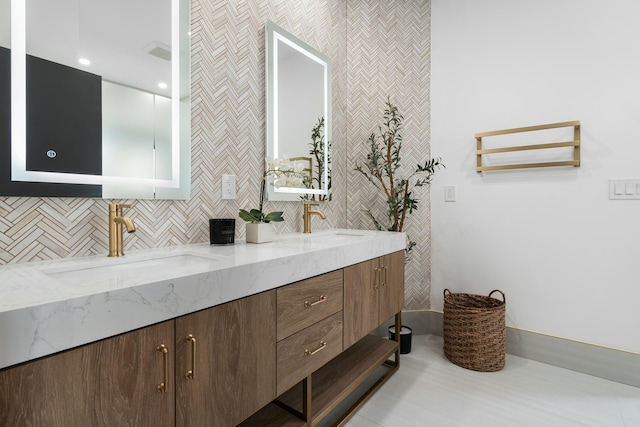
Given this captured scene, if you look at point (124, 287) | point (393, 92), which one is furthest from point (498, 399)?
point (393, 92)

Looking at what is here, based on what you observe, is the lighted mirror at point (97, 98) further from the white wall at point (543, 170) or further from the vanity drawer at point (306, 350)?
the white wall at point (543, 170)

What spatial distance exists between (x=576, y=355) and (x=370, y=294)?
1.51 meters

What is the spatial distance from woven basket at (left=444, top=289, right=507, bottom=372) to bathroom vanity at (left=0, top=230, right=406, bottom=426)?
902 mm

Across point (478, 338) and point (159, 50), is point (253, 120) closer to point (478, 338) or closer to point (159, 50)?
point (159, 50)

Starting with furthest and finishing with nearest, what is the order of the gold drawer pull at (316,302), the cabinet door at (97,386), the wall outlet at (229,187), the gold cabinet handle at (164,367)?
the wall outlet at (229,187)
the gold drawer pull at (316,302)
the gold cabinet handle at (164,367)
the cabinet door at (97,386)

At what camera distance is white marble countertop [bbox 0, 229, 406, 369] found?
1.92 ft

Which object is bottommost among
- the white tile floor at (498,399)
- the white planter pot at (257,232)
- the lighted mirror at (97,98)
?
the white tile floor at (498,399)

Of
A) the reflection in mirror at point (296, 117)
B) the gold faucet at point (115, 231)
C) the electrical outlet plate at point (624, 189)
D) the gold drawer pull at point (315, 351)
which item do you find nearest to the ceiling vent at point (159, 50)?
the reflection in mirror at point (296, 117)

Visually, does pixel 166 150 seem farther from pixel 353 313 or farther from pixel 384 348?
pixel 384 348

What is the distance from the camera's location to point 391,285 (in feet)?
6.18

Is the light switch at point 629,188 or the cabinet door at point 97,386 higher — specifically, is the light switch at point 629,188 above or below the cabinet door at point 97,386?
above

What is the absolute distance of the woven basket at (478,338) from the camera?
2008 mm

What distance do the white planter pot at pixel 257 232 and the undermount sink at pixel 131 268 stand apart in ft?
1.04

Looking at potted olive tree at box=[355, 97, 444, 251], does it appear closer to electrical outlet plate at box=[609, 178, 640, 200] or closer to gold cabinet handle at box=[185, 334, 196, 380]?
electrical outlet plate at box=[609, 178, 640, 200]
